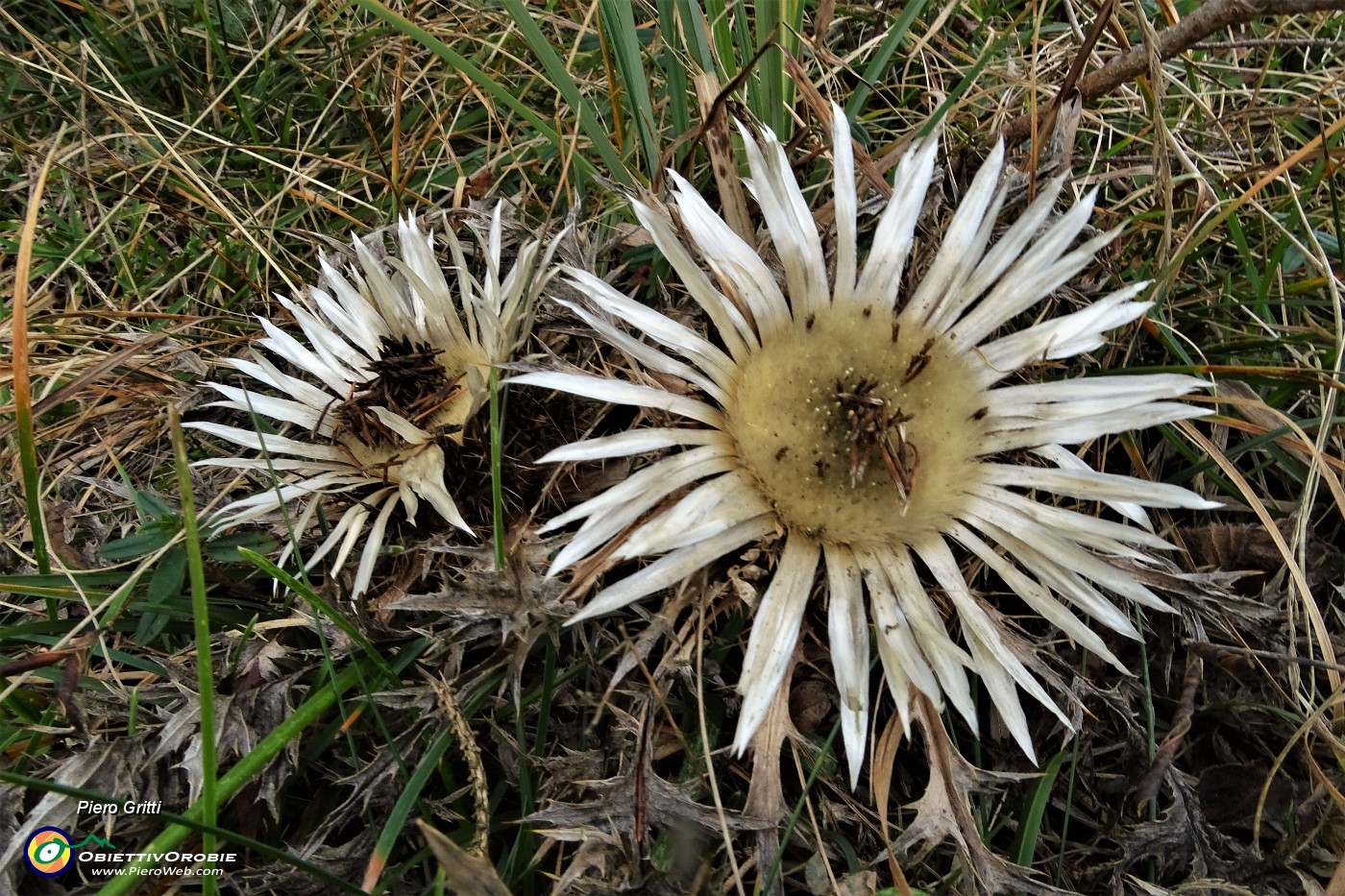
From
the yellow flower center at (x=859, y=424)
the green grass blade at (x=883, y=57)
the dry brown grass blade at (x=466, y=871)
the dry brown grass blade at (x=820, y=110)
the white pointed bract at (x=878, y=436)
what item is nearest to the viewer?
the dry brown grass blade at (x=466, y=871)

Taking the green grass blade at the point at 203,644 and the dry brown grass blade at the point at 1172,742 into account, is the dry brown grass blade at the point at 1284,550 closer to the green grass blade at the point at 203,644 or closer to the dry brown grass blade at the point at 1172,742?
the dry brown grass blade at the point at 1172,742

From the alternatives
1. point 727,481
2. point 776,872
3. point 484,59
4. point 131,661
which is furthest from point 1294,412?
point 131,661

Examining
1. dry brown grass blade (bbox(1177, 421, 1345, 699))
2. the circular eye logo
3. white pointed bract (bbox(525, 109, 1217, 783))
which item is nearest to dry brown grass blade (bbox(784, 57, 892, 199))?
white pointed bract (bbox(525, 109, 1217, 783))

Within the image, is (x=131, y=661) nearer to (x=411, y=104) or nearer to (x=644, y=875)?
(x=644, y=875)

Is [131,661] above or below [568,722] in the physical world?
below

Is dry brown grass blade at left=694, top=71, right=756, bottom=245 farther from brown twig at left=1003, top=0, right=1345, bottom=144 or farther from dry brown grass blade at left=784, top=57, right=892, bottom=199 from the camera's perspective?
brown twig at left=1003, top=0, right=1345, bottom=144

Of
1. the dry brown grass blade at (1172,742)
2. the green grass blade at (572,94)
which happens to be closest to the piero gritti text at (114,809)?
the green grass blade at (572,94)
